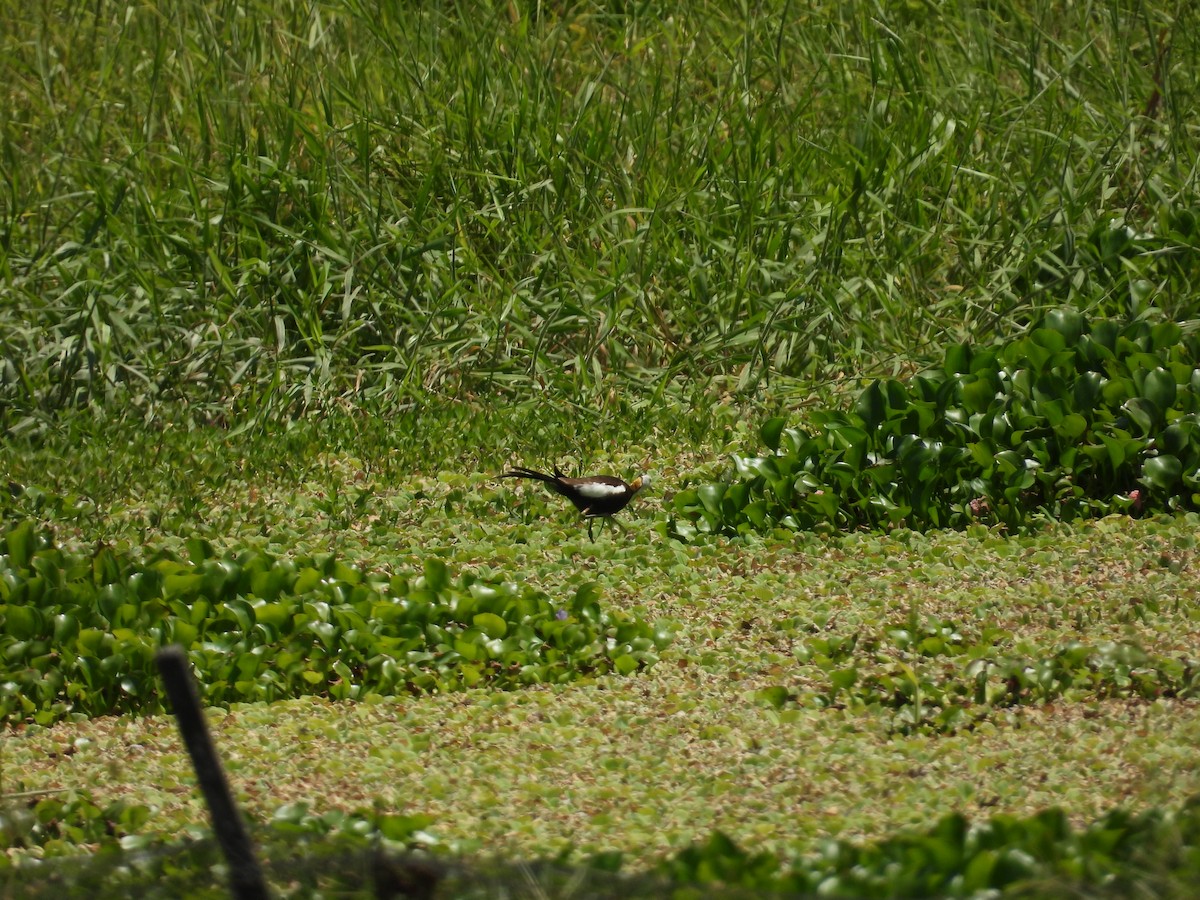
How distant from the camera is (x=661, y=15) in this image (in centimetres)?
910

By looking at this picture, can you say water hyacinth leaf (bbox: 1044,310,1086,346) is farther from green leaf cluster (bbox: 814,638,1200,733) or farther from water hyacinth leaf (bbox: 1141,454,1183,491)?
green leaf cluster (bbox: 814,638,1200,733)

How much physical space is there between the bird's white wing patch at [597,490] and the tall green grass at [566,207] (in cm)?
141

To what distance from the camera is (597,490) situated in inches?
217

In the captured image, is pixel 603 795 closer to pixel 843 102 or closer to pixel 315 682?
pixel 315 682

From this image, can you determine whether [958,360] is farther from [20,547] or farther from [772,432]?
[20,547]

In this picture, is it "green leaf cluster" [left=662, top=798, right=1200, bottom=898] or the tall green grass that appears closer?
"green leaf cluster" [left=662, top=798, right=1200, bottom=898]

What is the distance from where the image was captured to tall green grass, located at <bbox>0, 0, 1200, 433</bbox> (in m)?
6.97

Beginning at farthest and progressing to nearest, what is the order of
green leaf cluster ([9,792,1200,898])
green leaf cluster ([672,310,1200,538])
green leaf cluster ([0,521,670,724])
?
green leaf cluster ([672,310,1200,538])
green leaf cluster ([0,521,670,724])
green leaf cluster ([9,792,1200,898])

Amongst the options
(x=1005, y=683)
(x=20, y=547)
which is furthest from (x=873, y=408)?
(x=20, y=547)

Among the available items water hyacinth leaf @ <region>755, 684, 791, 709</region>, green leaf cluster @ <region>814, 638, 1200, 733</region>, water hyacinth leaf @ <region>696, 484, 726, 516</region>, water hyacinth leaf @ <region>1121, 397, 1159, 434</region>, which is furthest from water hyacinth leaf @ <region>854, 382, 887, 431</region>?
water hyacinth leaf @ <region>755, 684, 791, 709</region>

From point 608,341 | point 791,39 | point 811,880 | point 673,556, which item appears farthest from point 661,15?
point 811,880

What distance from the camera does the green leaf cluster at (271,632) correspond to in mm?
4316

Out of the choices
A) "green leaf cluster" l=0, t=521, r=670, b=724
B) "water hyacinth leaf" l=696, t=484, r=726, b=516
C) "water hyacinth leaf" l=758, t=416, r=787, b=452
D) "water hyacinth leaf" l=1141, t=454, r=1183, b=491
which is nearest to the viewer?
"green leaf cluster" l=0, t=521, r=670, b=724

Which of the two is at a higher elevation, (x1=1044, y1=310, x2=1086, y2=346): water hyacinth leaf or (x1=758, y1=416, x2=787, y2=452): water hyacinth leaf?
(x1=1044, y1=310, x2=1086, y2=346): water hyacinth leaf
